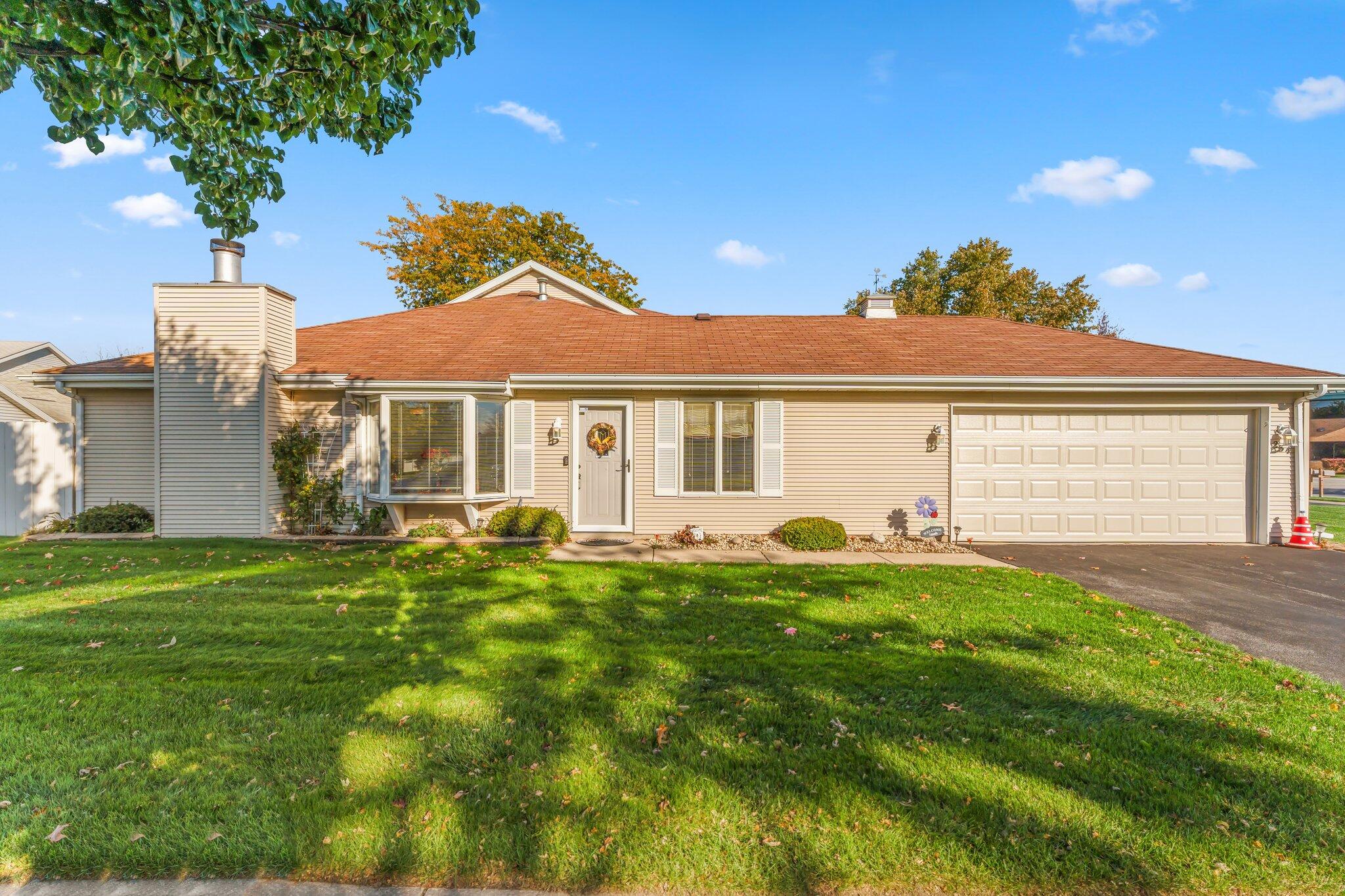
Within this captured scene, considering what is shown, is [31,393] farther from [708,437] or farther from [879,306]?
[879,306]

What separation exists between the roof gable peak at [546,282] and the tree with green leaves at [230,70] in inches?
436

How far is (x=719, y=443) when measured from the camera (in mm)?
9266

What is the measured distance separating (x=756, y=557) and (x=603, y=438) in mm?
3227

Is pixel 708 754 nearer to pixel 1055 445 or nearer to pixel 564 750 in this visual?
pixel 564 750

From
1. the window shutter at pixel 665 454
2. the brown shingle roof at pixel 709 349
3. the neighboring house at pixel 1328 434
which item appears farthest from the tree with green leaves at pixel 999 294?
the window shutter at pixel 665 454

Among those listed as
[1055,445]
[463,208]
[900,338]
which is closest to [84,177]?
[900,338]

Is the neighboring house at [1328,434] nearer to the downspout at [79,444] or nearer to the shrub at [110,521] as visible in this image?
the shrub at [110,521]

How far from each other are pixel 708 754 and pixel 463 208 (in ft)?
84.9

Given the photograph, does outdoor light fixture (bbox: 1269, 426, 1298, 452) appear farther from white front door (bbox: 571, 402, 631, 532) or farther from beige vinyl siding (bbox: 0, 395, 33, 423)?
beige vinyl siding (bbox: 0, 395, 33, 423)

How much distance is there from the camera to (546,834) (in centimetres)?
224

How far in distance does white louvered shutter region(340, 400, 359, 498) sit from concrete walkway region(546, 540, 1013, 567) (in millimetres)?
3676

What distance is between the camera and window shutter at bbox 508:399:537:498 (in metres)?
9.27

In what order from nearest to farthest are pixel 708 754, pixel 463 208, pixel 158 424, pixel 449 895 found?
pixel 449 895, pixel 708 754, pixel 158 424, pixel 463 208

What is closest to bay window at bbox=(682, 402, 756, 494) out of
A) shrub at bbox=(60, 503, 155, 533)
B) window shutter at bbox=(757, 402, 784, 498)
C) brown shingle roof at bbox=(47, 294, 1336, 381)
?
window shutter at bbox=(757, 402, 784, 498)
